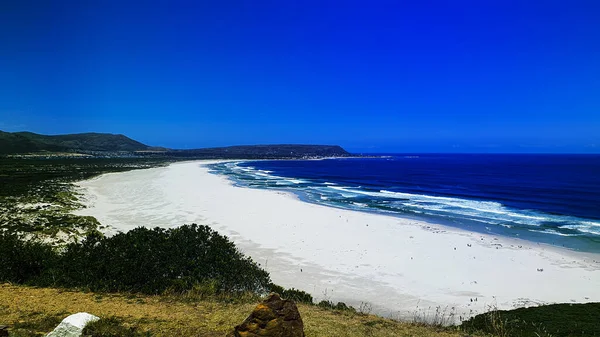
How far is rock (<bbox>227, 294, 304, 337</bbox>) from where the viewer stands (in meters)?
5.98

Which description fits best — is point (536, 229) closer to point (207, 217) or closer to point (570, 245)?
point (570, 245)

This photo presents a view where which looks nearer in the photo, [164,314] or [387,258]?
[164,314]

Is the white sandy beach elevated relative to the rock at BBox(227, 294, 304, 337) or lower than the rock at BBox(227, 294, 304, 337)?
lower

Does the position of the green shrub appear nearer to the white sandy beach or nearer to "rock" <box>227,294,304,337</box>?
the white sandy beach

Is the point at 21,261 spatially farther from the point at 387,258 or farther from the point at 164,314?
the point at 387,258

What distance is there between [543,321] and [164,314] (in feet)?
37.4

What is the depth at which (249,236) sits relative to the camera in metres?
22.0

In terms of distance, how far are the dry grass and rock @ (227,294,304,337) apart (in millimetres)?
1873

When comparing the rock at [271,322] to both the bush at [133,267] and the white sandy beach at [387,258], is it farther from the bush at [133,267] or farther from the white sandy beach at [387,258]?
the white sandy beach at [387,258]

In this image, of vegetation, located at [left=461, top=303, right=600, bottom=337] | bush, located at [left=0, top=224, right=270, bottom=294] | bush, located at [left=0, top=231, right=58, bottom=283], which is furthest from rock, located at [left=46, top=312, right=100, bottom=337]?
vegetation, located at [left=461, top=303, right=600, bottom=337]

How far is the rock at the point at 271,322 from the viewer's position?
19.6 feet

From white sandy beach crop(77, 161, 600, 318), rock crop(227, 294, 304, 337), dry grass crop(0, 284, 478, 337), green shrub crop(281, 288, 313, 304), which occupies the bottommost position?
white sandy beach crop(77, 161, 600, 318)

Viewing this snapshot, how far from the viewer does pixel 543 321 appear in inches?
421

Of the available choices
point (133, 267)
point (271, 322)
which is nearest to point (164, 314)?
point (133, 267)
